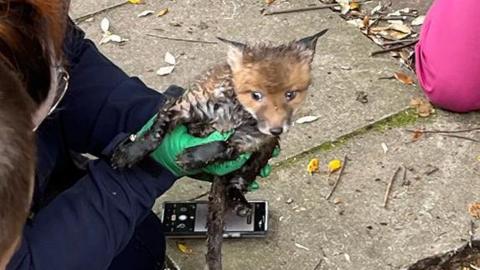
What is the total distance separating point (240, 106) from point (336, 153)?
3.35 ft

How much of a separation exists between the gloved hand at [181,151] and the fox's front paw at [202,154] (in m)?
0.02

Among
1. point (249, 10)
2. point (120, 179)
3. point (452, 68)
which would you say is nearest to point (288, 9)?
point (249, 10)

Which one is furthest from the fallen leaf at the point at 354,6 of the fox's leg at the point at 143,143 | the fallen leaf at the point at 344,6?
the fox's leg at the point at 143,143

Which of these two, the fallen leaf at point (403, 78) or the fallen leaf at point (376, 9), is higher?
the fallen leaf at point (403, 78)

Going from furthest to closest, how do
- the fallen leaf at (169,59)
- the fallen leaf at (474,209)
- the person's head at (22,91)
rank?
the fallen leaf at (169,59) → the fallen leaf at (474,209) → the person's head at (22,91)

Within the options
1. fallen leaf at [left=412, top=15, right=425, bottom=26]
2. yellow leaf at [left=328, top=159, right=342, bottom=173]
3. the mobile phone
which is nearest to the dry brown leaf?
fallen leaf at [left=412, top=15, right=425, bottom=26]

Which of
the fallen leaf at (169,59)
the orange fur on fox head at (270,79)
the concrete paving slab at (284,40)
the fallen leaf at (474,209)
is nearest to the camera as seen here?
the orange fur on fox head at (270,79)

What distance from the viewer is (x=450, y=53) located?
12.7ft

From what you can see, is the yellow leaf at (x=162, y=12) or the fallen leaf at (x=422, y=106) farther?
the yellow leaf at (x=162, y=12)

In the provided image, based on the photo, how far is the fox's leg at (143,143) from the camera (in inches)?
101

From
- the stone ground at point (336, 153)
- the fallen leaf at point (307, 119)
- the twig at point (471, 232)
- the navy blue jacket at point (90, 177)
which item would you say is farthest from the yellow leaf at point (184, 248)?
the twig at point (471, 232)

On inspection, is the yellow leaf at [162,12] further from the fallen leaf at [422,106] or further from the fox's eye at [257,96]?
the fox's eye at [257,96]

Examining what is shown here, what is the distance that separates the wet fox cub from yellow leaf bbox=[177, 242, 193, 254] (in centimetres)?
58

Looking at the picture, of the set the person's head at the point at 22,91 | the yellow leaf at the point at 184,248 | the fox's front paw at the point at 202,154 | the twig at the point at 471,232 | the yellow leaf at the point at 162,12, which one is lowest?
the yellow leaf at the point at 162,12
